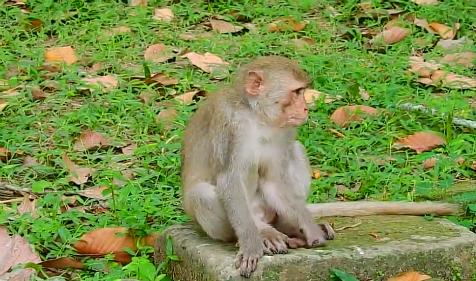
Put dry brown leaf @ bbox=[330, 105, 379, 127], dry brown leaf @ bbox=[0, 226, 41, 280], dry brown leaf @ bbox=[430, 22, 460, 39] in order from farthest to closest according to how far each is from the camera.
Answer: dry brown leaf @ bbox=[430, 22, 460, 39], dry brown leaf @ bbox=[330, 105, 379, 127], dry brown leaf @ bbox=[0, 226, 41, 280]

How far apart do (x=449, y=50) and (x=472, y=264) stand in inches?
155

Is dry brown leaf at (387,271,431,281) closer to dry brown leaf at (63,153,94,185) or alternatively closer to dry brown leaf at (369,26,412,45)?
dry brown leaf at (63,153,94,185)

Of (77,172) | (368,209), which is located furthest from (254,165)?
(77,172)

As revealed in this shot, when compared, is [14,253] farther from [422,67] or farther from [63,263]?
[422,67]

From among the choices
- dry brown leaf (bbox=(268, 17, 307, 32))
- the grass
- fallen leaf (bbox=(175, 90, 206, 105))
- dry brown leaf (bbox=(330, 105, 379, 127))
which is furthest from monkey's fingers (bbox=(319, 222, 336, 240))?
dry brown leaf (bbox=(268, 17, 307, 32))

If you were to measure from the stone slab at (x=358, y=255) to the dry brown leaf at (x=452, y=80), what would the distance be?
2.75 m

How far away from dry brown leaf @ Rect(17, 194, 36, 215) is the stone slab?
1.06m

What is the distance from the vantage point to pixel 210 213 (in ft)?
15.4

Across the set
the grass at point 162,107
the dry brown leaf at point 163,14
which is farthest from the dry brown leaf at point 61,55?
the dry brown leaf at point 163,14

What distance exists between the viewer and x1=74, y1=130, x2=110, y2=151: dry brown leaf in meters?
6.70

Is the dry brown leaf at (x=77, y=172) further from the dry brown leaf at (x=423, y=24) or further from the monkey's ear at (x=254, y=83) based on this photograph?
the dry brown leaf at (x=423, y=24)

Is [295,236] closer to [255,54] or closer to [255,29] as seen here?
[255,54]

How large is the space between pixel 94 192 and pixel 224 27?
10.2 feet

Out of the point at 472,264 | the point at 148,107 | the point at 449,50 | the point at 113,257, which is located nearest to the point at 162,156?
the point at 148,107
